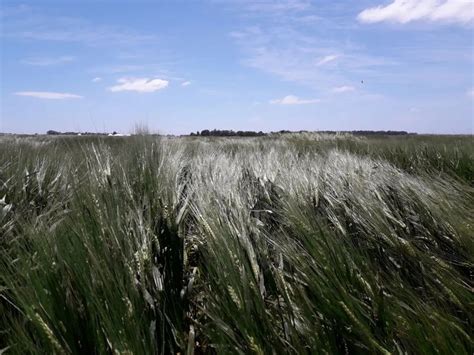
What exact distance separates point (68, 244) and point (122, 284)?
1.34ft

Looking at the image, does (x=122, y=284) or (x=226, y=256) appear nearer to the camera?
(x=122, y=284)

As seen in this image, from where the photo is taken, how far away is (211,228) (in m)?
2.13

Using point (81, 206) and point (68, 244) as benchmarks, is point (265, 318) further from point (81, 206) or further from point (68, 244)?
point (81, 206)

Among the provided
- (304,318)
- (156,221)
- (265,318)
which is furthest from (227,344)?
(156,221)

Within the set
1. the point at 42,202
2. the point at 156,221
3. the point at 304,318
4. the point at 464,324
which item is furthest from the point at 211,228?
the point at 42,202

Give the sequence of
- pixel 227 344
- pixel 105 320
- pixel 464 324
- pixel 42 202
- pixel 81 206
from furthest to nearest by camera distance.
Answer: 1. pixel 42 202
2. pixel 81 206
3. pixel 464 324
4. pixel 227 344
5. pixel 105 320

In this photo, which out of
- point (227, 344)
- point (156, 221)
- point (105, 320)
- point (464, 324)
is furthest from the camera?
point (156, 221)

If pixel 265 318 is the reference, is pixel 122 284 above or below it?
above

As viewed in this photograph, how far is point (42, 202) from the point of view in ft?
12.0

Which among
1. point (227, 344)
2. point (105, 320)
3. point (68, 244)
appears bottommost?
point (227, 344)

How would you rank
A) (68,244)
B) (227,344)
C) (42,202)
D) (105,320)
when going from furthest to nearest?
(42,202) < (68,244) < (227,344) < (105,320)

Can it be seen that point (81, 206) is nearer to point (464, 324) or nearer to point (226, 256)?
point (226, 256)

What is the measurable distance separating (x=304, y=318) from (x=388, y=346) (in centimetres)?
31

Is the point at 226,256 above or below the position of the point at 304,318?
above
